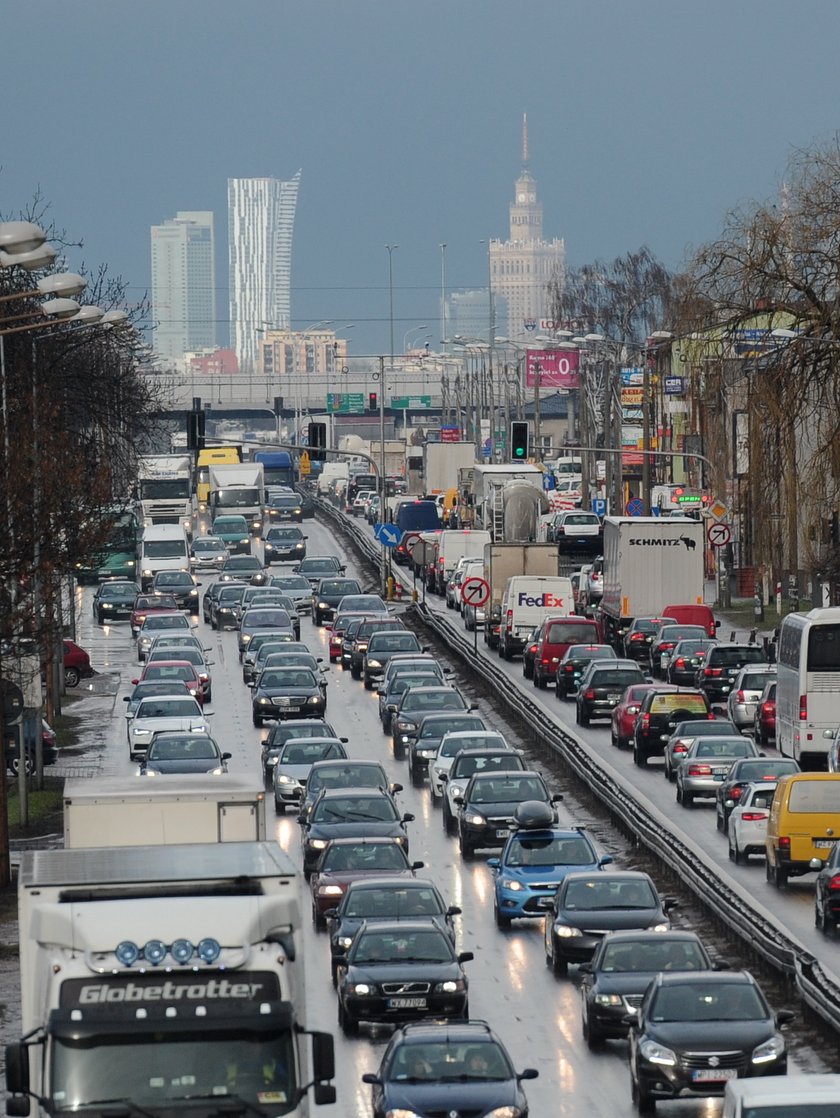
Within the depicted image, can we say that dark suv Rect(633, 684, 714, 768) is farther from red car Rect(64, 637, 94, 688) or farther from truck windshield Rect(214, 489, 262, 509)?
truck windshield Rect(214, 489, 262, 509)

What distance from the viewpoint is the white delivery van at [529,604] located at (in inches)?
2694

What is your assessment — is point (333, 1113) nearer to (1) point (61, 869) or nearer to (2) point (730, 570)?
(1) point (61, 869)

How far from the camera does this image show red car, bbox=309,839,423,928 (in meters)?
33.8

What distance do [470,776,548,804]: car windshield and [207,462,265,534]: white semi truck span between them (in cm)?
7833

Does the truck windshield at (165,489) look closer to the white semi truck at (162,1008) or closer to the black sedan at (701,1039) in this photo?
the black sedan at (701,1039)

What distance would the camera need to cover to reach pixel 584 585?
81562mm

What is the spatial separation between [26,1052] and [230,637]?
6272 centimetres

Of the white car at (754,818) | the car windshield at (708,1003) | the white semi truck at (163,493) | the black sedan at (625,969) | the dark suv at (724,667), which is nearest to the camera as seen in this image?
the car windshield at (708,1003)

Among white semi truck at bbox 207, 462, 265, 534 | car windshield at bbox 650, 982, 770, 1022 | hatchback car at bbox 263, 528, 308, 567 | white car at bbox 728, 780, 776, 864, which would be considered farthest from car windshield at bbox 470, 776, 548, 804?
white semi truck at bbox 207, 462, 265, 534

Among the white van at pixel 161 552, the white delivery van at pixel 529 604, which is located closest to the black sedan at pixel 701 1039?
the white delivery van at pixel 529 604

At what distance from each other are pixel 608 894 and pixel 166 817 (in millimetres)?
7481

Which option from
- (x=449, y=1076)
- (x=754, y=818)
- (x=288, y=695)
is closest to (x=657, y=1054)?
(x=449, y=1076)

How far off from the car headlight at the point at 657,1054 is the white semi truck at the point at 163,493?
92.3 m

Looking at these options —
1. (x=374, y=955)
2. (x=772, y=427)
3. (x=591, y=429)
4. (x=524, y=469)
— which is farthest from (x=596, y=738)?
(x=591, y=429)
